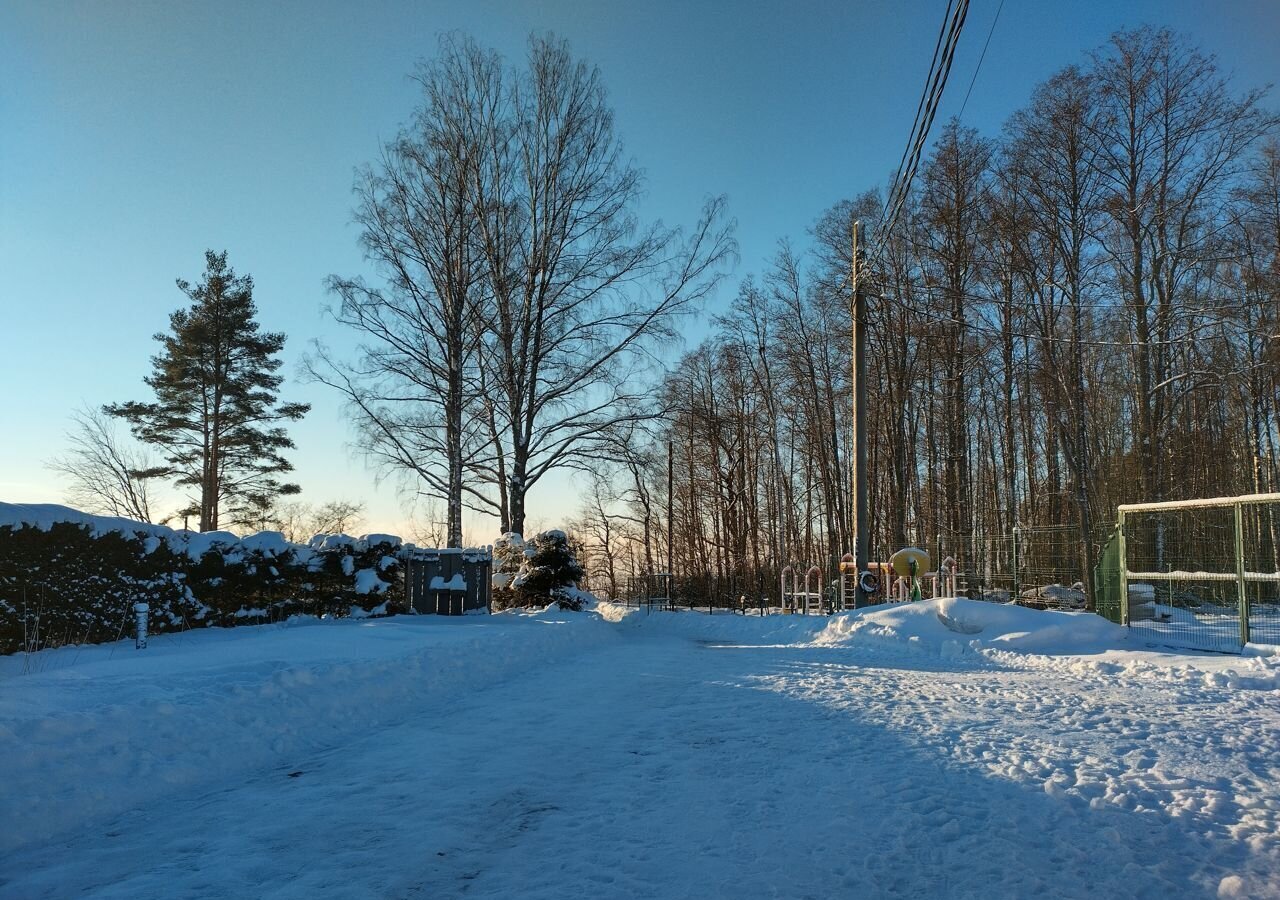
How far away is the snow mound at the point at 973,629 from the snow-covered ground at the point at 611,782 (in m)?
3.31

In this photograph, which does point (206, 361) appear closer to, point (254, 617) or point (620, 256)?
point (620, 256)

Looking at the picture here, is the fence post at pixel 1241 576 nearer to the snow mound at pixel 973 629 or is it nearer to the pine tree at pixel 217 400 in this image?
the snow mound at pixel 973 629

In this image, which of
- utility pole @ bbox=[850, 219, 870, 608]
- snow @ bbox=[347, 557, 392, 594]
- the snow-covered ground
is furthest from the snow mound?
snow @ bbox=[347, 557, 392, 594]

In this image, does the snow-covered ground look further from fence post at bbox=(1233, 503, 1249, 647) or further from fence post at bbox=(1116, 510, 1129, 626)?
fence post at bbox=(1116, 510, 1129, 626)

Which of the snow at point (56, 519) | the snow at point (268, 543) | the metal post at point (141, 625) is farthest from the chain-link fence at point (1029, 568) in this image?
the snow at point (56, 519)

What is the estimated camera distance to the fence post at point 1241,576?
39.7 ft

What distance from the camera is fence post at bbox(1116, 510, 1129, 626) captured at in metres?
15.0

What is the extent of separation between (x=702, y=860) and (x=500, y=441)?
21.1m

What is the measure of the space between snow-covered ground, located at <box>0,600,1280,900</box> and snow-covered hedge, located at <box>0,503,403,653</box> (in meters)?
0.90

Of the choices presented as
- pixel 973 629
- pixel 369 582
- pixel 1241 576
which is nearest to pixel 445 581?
pixel 369 582

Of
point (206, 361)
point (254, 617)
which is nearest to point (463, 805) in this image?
point (254, 617)

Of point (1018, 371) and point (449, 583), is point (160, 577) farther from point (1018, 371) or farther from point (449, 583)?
point (1018, 371)

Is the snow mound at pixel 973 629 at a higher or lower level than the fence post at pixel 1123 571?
lower

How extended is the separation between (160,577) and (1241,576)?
1689 centimetres
